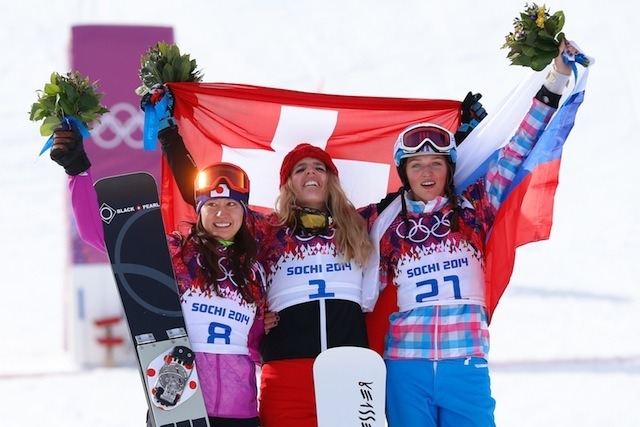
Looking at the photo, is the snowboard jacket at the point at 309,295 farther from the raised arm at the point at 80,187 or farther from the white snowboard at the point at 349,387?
the raised arm at the point at 80,187

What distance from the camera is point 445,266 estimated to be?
3588 mm

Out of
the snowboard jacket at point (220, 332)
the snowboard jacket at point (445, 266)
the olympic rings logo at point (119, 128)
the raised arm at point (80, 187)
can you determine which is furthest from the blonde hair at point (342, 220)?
the olympic rings logo at point (119, 128)

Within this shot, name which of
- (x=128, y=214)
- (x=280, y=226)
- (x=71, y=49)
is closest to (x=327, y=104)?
(x=280, y=226)

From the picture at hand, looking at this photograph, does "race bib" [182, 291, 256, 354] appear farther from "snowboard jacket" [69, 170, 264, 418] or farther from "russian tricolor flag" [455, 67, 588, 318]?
"russian tricolor flag" [455, 67, 588, 318]

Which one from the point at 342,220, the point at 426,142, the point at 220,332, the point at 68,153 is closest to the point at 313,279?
the point at 342,220

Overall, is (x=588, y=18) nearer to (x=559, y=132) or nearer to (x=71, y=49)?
(x=71, y=49)

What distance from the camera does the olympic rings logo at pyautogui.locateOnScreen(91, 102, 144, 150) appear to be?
9555 millimetres

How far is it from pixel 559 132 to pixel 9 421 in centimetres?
503

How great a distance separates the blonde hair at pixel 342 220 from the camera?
11.8ft

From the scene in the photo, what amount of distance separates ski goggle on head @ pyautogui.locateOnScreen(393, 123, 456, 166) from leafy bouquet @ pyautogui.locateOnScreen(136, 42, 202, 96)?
1.07m

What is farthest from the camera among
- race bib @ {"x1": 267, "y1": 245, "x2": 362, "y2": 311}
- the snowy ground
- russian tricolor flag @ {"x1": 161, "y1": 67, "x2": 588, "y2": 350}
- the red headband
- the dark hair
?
the snowy ground

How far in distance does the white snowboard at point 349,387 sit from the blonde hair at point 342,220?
0.41 metres

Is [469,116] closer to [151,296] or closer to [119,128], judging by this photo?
[151,296]

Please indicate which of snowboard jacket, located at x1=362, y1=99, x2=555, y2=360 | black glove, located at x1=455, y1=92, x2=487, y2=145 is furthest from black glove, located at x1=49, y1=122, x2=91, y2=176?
black glove, located at x1=455, y1=92, x2=487, y2=145
